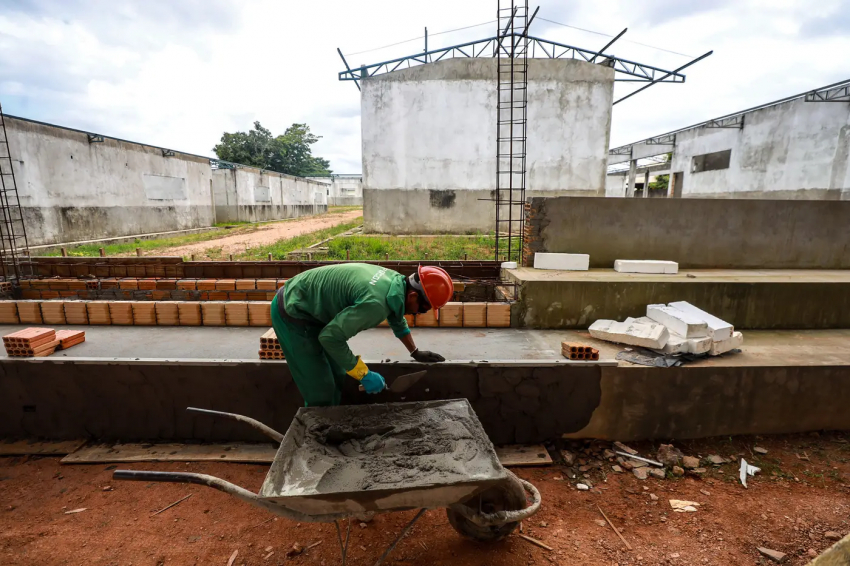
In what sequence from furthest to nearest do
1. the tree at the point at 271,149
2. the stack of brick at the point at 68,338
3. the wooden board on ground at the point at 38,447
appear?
1. the tree at the point at 271,149
2. the stack of brick at the point at 68,338
3. the wooden board on ground at the point at 38,447

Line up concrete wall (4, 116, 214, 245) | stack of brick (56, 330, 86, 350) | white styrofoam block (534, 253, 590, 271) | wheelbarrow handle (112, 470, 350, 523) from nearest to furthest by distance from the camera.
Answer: wheelbarrow handle (112, 470, 350, 523)
stack of brick (56, 330, 86, 350)
white styrofoam block (534, 253, 590, 271)
concrete wall (4, 116, 214, 245)

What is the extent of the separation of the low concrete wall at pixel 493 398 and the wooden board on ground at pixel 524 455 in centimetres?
8

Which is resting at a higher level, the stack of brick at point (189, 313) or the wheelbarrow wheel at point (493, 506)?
the stack of brick at point (189, 313)

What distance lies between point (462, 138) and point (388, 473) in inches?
529

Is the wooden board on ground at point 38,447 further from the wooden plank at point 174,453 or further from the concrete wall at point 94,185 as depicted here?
the concrete wall at point 94,185

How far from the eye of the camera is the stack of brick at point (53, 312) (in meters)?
4.93

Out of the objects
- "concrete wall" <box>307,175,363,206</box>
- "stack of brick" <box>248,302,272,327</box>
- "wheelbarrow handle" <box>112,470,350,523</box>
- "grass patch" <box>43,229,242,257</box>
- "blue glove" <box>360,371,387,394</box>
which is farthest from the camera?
"concrete wall" <box>307,175,363,206</box>

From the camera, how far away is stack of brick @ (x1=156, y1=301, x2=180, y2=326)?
4.92 metres

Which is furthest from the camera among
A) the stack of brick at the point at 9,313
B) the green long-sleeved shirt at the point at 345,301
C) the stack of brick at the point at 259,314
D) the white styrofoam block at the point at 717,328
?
the stack of brick at the point at 9,313

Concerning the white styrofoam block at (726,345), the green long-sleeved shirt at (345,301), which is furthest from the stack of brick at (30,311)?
the white styrofoam block at (726,345)

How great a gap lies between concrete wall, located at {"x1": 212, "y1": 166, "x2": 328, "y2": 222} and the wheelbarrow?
23831mm

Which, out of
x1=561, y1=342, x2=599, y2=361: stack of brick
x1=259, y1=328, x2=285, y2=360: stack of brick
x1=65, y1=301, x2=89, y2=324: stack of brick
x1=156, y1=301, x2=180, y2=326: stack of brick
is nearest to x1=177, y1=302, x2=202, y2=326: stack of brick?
x1=156, y1=301, x2=180, y2=326: stack of brick

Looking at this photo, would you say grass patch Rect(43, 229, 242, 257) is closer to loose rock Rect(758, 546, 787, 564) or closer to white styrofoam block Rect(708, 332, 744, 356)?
white styrofoam block Rect(708, 332, 744, 356)

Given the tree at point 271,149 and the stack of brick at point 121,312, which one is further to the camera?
the tree at point 271,149
